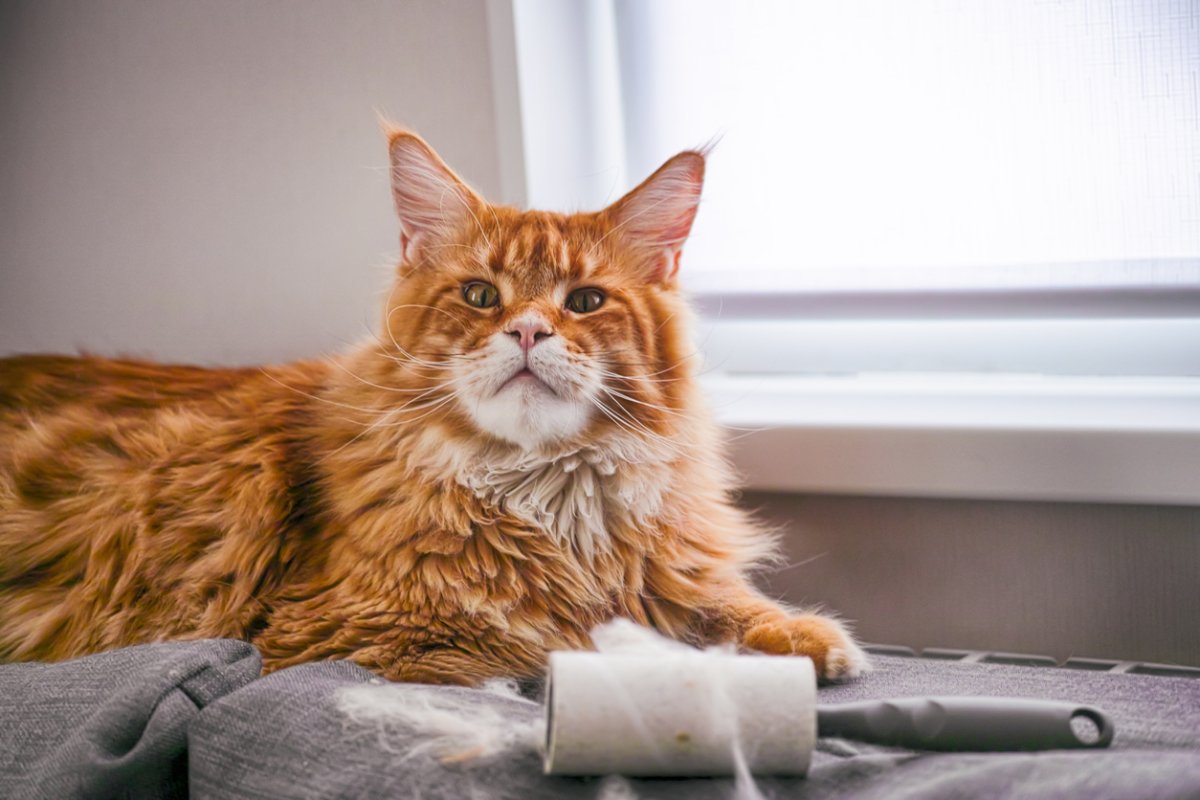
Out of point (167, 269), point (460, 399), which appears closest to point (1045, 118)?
point (460, 399)

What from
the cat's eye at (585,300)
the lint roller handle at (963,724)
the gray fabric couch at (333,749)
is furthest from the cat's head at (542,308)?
the lint roller handle at (963,724)

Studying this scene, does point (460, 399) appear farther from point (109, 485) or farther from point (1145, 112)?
point (1145, 112)

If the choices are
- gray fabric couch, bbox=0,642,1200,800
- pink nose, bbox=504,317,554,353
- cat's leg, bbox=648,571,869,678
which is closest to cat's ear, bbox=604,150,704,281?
pink nose, bbox=504,317,554,353

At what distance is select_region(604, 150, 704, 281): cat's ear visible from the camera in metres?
1.15

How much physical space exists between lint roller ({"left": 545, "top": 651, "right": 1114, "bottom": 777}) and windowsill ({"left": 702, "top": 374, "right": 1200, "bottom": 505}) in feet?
1.86

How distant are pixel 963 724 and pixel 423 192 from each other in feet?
2.67

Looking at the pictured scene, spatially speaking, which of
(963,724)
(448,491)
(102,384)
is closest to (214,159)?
(102,384)

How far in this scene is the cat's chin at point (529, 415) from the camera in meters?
1.02

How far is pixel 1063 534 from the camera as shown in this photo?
52.7 inches

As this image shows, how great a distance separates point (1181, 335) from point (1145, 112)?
32 cm

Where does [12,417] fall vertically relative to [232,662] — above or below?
above

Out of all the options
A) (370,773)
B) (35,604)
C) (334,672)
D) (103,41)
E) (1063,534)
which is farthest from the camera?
(103,41)

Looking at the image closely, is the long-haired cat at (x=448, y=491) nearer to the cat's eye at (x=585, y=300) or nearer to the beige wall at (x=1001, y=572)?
the cat's eye at (x=585, y=300)

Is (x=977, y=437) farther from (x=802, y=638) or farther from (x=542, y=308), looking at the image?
(x=542, y=308)
